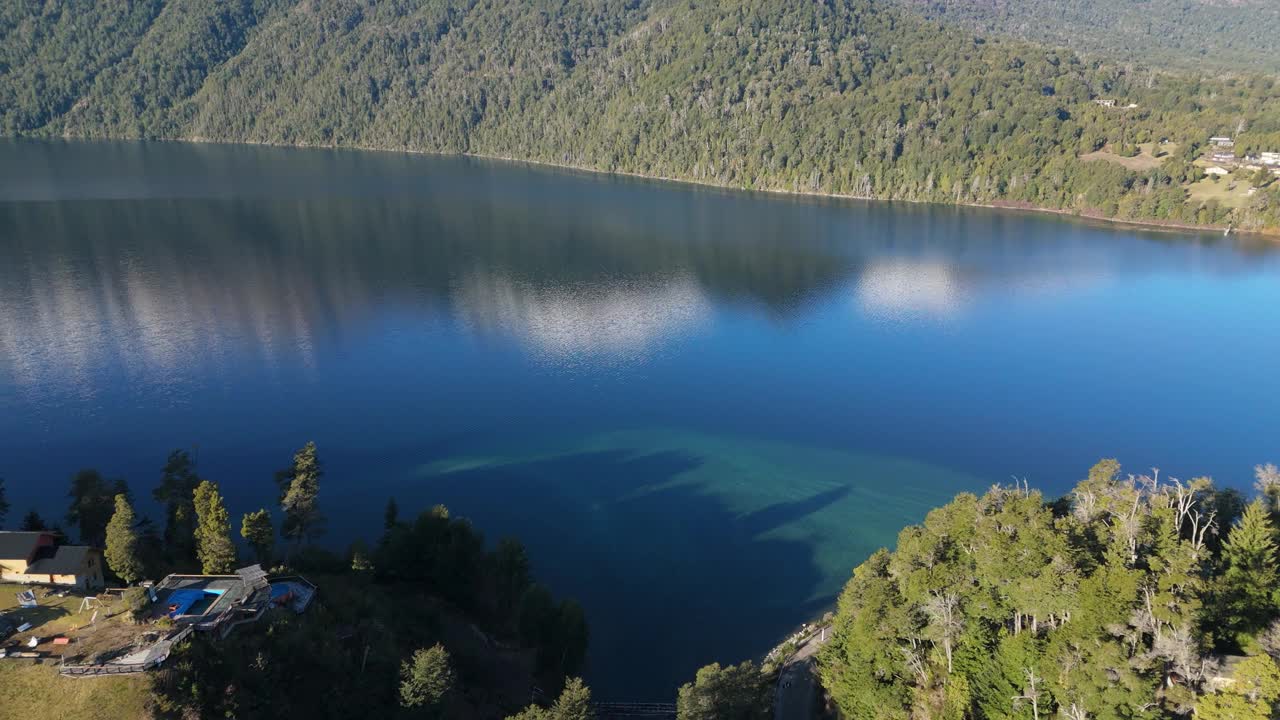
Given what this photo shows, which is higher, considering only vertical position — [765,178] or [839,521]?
[765,178]

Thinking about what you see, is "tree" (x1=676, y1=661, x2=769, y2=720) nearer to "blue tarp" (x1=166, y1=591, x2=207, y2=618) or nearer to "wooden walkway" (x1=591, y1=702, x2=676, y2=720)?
"wooden walkway" (x1=591, y1=702, x2=676, y2=720)

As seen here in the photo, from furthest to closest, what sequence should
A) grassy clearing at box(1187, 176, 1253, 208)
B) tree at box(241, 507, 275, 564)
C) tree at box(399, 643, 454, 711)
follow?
1. grassy clearing at box(1187, 176, 1253, 208)
2. tree at box(241, 507, 275, 564)
3. tree at box(399, 643, 454, 711)

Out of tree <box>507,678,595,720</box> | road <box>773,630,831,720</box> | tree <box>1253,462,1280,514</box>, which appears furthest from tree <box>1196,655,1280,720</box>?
tree <box>507,678,595,720</box>

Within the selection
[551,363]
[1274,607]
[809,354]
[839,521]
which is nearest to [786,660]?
[839,521]

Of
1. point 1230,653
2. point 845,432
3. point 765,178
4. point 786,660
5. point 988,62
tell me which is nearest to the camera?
point 1230,653

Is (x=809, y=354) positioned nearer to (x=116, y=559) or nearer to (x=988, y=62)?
(x=116, y=559)

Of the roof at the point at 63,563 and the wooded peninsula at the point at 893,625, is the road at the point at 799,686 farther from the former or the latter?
the roof at the point at 63,563
